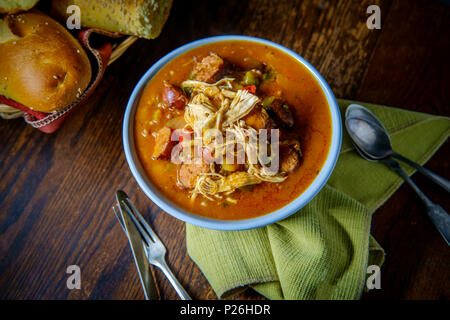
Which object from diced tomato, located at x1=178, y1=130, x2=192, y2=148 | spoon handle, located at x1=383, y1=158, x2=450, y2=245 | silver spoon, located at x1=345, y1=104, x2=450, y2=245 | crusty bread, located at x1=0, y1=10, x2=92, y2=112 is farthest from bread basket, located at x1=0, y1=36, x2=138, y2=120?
spoon handle, located at x1=383, y1=158, x2=450, y2=245

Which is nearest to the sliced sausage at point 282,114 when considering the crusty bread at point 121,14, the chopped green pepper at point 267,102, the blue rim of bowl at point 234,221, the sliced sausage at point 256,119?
the chopped green pepper at point 267,102

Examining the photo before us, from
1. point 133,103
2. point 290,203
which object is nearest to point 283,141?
point 290,203

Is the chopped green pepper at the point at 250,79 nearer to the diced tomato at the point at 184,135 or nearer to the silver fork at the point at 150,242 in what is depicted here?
the diced tomato at the point at 184,135

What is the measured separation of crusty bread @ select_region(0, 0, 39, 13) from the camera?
172cm

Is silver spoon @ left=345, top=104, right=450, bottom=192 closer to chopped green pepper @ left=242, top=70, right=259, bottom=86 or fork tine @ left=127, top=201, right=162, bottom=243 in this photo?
chopped green pepper @ left=242, top=70, right=259, bottom=86

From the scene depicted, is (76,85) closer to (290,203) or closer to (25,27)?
(25,27)

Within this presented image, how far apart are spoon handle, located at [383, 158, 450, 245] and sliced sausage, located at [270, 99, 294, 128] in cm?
73

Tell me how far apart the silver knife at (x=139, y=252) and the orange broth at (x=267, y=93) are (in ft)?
1.13

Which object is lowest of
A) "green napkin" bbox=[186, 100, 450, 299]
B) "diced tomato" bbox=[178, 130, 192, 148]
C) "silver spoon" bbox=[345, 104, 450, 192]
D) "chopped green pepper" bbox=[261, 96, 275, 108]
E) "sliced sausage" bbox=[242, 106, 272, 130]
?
"green napkin" bbox=[186, 100, 450, 299]

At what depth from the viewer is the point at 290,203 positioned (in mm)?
1626

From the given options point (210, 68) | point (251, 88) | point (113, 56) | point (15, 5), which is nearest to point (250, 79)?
point (251, 88)

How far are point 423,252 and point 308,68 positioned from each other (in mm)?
1242

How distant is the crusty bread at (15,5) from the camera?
1723 mm

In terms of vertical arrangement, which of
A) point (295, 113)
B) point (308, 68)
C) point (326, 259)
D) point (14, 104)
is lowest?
point (326, 259)
